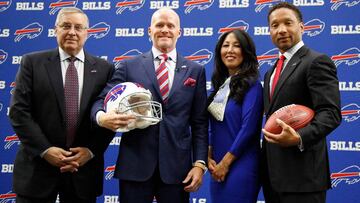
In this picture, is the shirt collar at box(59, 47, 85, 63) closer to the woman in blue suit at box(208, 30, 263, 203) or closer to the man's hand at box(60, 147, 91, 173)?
the man's hand at box(60, 147, 91, 173)

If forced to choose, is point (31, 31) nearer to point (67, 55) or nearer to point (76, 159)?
point (67, 55)

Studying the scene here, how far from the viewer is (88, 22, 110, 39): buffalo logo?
467 centimetres

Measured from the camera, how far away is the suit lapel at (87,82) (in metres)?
2.34

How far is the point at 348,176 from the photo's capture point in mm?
4062

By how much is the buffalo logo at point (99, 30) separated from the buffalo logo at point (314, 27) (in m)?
2.43

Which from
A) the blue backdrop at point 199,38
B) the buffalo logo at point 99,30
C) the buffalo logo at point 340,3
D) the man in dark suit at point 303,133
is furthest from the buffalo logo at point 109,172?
the buffalo logo at point 340,3

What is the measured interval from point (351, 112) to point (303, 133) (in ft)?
8.52

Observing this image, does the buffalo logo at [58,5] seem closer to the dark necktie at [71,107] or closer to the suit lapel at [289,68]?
the dark necktie at [71,107]

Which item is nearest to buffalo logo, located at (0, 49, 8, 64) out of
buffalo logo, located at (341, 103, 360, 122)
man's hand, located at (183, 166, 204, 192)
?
man's hand, located at (183, 166, 204, 192)

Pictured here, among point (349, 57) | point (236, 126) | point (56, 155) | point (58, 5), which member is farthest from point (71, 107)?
point (349, 57)

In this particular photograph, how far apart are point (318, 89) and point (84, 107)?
1.40 meters

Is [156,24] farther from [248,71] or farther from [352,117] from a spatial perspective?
[352,117]

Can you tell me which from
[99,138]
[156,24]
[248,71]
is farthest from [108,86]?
[248,71]

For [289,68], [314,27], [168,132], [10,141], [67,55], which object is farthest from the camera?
Result: [10,141]
